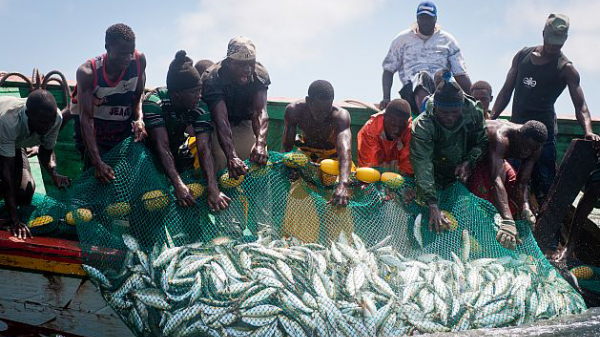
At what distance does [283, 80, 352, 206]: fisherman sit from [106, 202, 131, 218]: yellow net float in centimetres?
210

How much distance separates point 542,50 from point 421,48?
4.89 ft

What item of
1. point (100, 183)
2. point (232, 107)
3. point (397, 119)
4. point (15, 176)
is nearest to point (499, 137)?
point (397, 119)

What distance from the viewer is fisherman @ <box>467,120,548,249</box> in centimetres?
601

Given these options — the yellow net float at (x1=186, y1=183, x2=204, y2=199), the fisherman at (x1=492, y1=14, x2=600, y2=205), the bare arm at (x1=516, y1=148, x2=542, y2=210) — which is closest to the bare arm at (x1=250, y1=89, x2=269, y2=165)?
the yellow net float at (x1=186, y1=183, x2=204, y2=199)

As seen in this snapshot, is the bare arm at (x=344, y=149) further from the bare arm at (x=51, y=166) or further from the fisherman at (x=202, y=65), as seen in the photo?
the bare arm at (x=51, y=166)

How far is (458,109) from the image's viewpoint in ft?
19.0

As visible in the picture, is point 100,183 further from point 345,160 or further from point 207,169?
point 345,160

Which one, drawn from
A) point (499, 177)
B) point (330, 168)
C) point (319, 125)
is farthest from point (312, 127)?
point (499, 177)

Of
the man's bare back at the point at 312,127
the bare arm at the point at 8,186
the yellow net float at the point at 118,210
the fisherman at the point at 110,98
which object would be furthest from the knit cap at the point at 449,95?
the bare arm at the point at 8,186

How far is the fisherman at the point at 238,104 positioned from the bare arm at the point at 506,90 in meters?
3.11

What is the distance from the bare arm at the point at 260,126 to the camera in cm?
551

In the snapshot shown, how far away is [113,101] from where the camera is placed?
584cm

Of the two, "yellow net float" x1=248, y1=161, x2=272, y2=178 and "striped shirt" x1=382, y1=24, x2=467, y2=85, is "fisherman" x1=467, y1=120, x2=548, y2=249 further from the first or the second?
"yellow net float" x1=248, y1=161, x2=272, y2=178

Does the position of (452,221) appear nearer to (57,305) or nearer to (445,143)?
(445,143)
